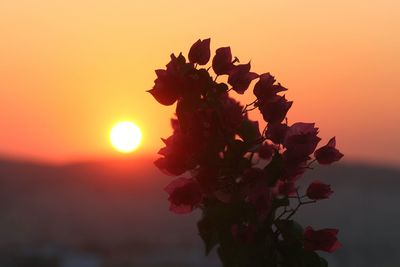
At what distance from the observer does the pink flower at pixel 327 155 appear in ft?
8.25

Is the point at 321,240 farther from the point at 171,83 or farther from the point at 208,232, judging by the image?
the point at 171,83

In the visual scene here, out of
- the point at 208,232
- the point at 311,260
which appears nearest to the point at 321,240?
the point at 311,260

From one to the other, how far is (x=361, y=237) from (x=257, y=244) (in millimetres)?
22403

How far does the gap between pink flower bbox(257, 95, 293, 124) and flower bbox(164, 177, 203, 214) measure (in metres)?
0.26

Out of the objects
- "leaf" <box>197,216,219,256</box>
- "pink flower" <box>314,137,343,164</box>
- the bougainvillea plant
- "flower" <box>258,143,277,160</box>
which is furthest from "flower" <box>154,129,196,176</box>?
"pink flower" <box>314,137,343,164</box>

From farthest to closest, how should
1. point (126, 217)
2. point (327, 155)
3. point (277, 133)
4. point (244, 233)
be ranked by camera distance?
point (126, 217), point (327, 155), point (277, 133), point (244, 233)

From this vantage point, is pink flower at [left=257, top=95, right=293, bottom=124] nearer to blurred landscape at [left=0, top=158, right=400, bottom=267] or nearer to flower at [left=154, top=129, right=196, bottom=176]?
flower at [left=154, top=129, right=196, bottom=176]

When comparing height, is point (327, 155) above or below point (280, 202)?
above

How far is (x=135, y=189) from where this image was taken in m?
36.8

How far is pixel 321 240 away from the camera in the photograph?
2398mm

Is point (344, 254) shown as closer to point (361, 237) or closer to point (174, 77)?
point (361, 237)

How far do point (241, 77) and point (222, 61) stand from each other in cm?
9

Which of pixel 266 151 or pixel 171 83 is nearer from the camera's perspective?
pixel 171 83

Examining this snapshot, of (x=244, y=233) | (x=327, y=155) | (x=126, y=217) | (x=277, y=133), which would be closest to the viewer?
(x=244, y=233)
